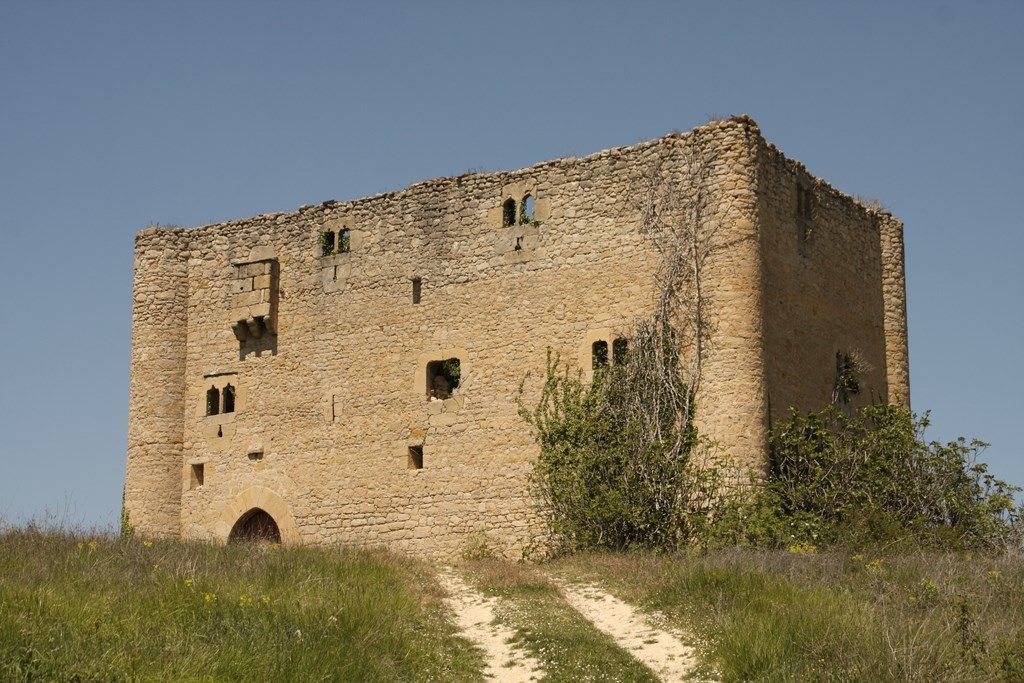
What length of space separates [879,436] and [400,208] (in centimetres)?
783

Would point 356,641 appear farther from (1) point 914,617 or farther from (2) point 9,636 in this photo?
(1) point 914,617

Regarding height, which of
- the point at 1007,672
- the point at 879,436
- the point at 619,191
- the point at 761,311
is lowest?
the point at 1007,672

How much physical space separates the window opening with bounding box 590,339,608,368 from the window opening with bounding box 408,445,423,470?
9.84 feet

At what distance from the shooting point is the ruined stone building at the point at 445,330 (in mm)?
18078

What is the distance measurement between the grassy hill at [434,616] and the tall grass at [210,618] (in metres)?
0.02

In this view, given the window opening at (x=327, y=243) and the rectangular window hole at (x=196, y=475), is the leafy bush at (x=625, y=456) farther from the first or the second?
the rectangular window hole at (x=196, y=475)

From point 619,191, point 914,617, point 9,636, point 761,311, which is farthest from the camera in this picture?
point 619,191

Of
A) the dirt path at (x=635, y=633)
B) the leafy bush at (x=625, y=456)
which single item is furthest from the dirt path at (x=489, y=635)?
the leafy bush at (x=625, y=456)

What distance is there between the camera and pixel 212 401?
21.5 m

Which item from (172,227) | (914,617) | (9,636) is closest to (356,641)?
(9,636)

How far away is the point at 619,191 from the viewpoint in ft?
61.5

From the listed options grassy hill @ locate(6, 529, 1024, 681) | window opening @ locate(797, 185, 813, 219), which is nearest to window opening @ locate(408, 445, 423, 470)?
grassy hill @ locate(6, 529, 1024, 681)

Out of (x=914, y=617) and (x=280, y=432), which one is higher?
(x=280, y=432)

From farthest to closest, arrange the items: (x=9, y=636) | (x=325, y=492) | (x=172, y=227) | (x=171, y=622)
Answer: (x=172, y=227) → (x=325, y=492) → (x=171, y=622) → (x=9, y=636)
